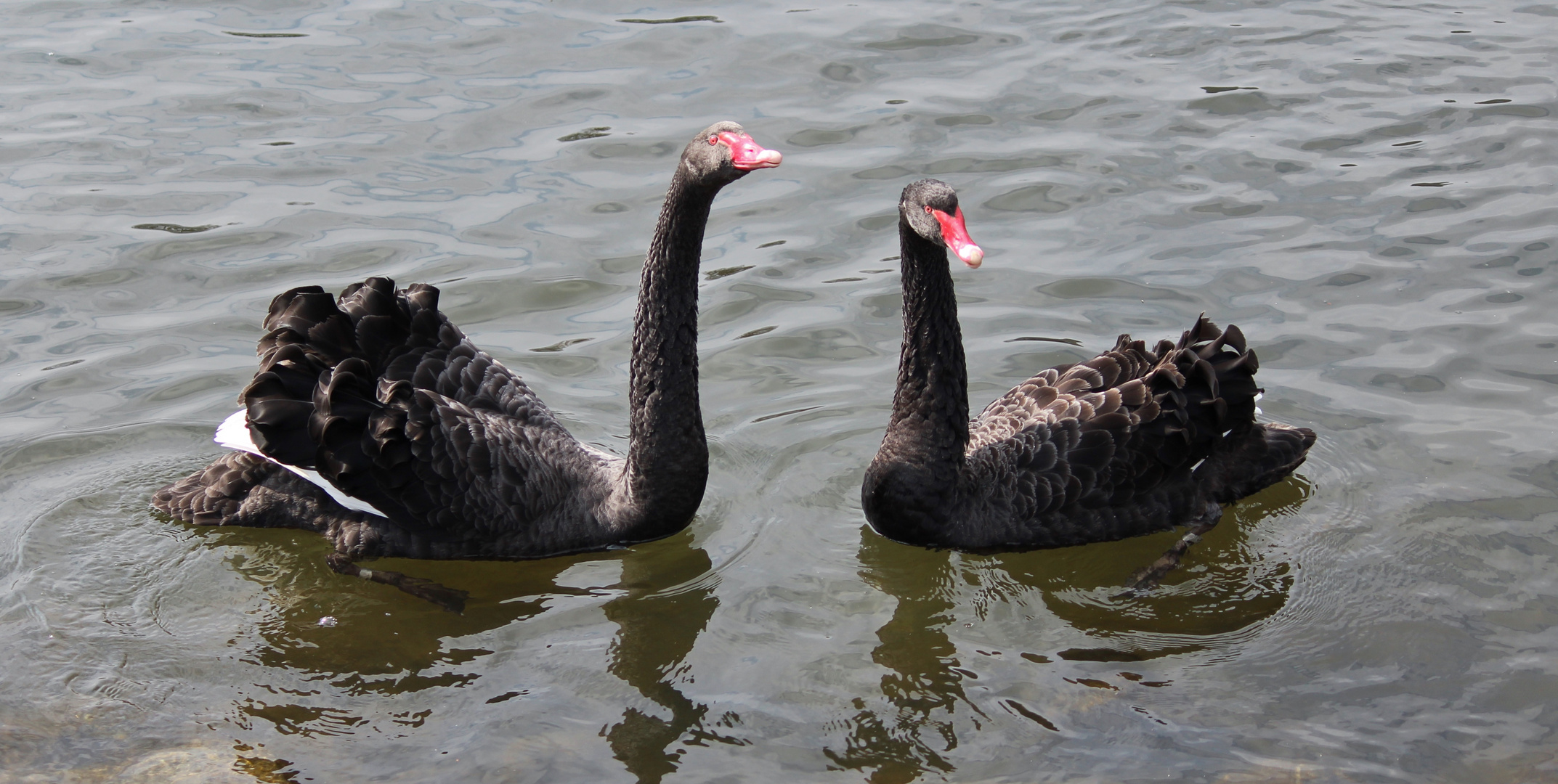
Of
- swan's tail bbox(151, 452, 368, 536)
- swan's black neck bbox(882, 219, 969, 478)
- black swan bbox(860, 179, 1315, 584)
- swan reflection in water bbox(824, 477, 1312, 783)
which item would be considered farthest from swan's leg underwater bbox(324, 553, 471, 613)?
swan's black neck bbox(882, 219, 969, 478)

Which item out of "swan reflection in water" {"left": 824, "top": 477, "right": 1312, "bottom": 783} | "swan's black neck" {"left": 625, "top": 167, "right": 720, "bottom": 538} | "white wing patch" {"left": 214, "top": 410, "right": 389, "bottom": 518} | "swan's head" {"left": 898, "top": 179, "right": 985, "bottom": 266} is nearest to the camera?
"swan reflection in water" {"left": 824, "top": 477, "right": 1312, "bottom": 783}

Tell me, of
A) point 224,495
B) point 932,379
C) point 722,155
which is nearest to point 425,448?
point 224,495

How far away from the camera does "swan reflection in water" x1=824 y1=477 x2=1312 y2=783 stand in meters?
5.25

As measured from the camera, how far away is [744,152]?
215 inches

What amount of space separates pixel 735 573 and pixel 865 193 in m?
4.06

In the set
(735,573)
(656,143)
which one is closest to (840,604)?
(735,573)

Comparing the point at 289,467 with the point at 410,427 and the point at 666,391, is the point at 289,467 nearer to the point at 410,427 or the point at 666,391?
the point at 410,427

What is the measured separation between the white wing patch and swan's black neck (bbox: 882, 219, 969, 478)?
2.39 m

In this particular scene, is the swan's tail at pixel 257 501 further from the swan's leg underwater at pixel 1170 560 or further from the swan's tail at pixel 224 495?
the swan's leg underwater at pixel 1170 560

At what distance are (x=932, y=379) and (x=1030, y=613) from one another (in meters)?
1.13

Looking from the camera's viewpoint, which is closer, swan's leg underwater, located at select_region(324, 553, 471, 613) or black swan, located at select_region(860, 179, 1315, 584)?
swan's leg underwater, located at select_region(324, 553, 471, 613)

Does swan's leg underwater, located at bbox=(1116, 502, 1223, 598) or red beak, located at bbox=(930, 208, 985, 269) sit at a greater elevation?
red beak, located at bbox=(930, 208, 985, 269)

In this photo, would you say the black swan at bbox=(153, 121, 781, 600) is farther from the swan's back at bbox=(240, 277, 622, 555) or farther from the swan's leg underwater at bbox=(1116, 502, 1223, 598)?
the swan's leg underwater at bbox=(1116, 502, 1223, 598)

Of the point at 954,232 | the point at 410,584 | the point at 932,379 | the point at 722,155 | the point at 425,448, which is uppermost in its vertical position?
the point at 722,155
